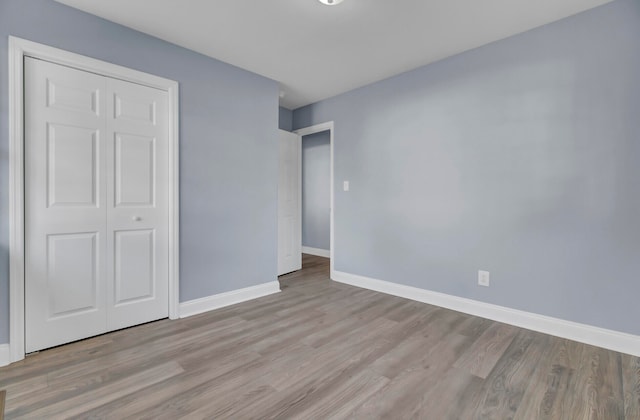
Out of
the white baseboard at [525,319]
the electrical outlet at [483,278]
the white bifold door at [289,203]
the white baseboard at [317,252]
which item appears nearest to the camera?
the white baseboard at [525,319]

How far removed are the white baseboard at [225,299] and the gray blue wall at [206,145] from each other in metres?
0.06

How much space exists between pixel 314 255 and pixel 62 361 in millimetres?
4116

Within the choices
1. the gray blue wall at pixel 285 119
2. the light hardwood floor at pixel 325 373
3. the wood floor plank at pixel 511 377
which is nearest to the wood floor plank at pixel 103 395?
the light hardwood floor at pixel 325 373

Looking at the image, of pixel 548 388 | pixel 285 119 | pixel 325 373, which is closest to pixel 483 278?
pixel 548 388

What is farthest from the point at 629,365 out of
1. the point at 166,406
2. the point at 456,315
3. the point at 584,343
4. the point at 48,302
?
the point at 48,302

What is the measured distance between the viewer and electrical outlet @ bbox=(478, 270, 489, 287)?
271cm

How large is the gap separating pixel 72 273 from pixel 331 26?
9.23 ft

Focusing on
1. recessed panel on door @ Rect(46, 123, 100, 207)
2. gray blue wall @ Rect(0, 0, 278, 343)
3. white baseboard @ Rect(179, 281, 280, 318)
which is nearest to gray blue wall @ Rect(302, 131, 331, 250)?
gray blue wall @ Rect(0, 0, 278, 343)

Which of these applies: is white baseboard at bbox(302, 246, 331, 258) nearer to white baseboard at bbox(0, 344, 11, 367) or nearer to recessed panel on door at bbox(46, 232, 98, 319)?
recessed panel on door at bbox(46, 232, 98, 319)

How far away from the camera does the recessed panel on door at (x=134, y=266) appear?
2.41m

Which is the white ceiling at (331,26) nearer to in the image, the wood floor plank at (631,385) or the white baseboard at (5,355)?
the white baseboard at (5,355)

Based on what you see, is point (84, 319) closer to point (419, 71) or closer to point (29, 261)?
point (29, 261)

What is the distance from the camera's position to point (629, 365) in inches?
75.9

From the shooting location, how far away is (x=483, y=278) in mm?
2732
